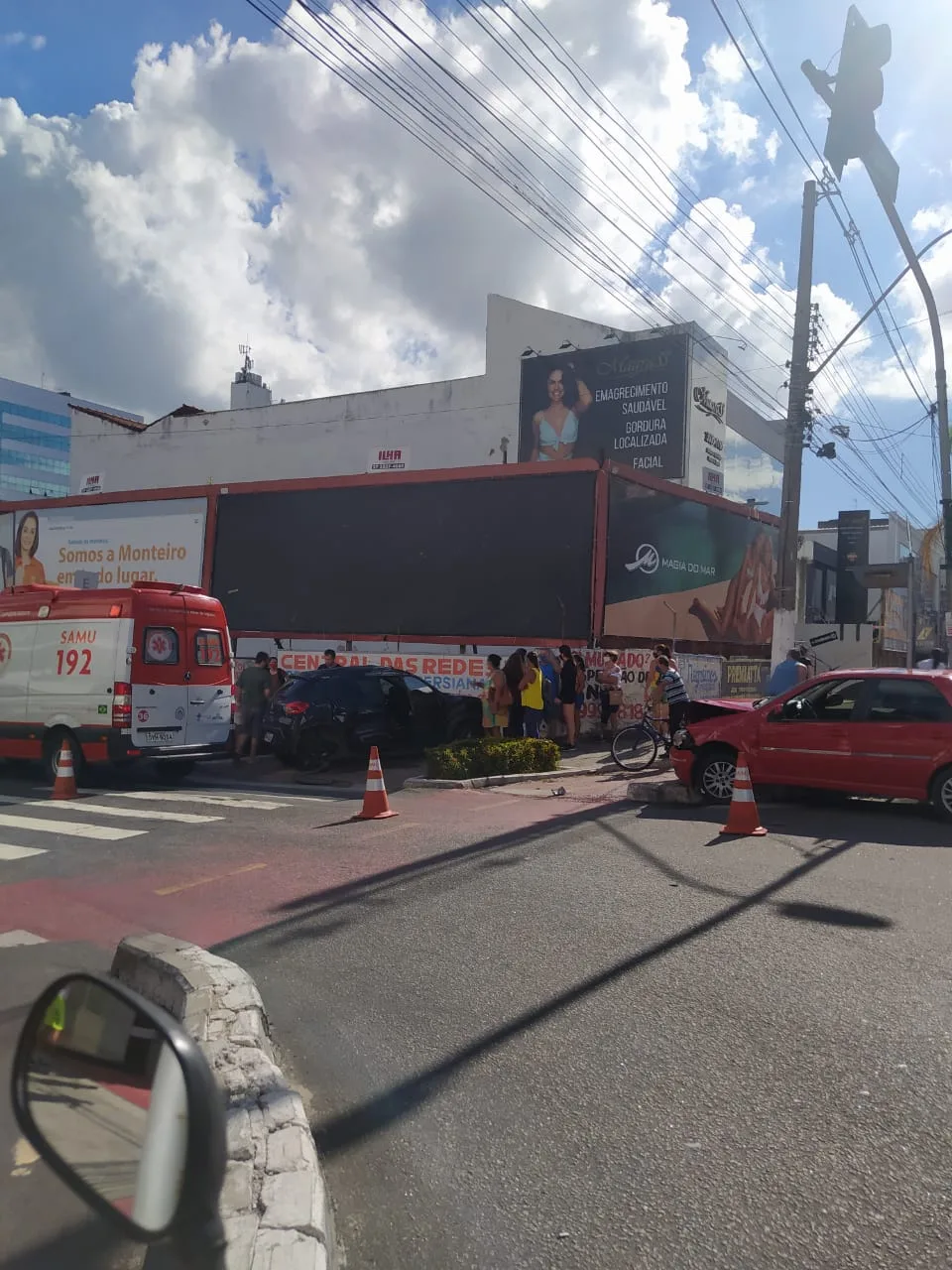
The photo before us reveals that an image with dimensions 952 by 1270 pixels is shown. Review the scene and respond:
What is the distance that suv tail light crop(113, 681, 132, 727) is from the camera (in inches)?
484

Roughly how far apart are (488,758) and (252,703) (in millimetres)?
5277

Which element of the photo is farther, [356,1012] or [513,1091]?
[356,1012]

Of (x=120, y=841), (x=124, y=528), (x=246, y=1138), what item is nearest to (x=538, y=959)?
(x=246, y=1138)

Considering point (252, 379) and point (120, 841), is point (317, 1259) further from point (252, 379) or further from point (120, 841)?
point (252, 379)

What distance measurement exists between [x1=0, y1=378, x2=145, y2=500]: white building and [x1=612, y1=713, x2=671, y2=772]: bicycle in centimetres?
8517

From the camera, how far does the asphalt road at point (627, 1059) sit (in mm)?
2977

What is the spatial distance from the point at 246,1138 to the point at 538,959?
2490 mm

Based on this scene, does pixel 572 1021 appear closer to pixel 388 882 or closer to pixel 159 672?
pixel 388 882

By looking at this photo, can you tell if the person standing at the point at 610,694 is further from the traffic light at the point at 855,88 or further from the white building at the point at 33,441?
the white building at the point at 33,441

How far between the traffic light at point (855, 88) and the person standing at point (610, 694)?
8.52 metres

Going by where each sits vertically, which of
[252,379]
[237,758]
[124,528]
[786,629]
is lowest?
[237,758]

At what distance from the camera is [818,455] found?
18.2m

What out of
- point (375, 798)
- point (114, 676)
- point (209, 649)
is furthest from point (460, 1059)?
point (209, 649)

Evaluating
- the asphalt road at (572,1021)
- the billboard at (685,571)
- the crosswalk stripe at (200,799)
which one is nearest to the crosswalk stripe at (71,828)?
the asphalt road at (572,1021)
